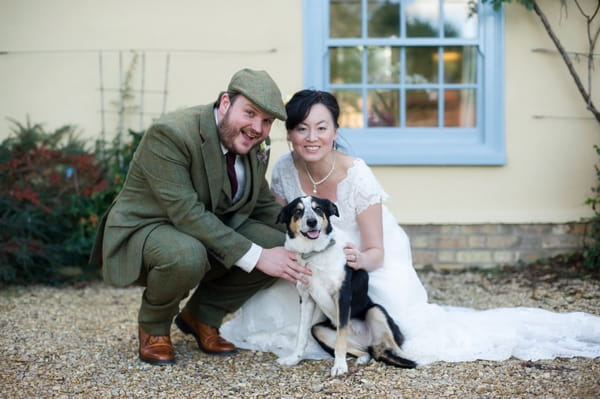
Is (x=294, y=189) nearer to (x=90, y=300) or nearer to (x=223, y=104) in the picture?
(x=223, y=104)

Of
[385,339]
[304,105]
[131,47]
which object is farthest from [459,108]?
[385,339]

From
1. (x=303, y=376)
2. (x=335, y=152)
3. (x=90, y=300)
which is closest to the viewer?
(x=303, y=376)

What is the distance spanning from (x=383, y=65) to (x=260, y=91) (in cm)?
301

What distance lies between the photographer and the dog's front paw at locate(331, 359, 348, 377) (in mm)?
3170

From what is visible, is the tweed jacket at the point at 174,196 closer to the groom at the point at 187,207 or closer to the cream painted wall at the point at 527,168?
the groom at the point at 187,207

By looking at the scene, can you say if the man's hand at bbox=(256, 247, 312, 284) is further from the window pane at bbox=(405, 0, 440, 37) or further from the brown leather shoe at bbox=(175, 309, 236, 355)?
the window pane at bbox=(405, 0, 440, 37)

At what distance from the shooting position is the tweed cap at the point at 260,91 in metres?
3.18

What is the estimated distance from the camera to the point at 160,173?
3.27 metres

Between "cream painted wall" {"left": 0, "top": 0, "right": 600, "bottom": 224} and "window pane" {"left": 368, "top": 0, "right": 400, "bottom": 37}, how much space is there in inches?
27.2

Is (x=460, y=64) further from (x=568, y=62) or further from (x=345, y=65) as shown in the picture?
(x=345, y=65)

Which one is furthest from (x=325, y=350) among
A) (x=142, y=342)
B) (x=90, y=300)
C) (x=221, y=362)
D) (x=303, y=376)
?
(x=90, y=300)

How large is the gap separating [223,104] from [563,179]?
3671mm

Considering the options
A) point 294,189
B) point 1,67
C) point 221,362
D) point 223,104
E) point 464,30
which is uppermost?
point 464,30

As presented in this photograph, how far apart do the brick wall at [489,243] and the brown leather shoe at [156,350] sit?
2.95 metres
